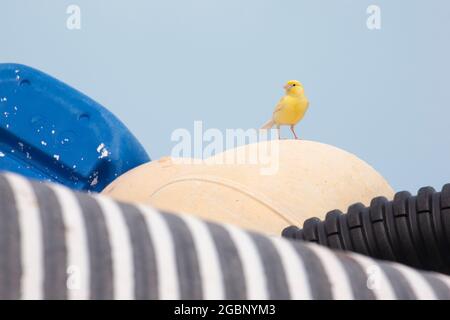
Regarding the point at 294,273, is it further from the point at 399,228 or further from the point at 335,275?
the point at 399,228

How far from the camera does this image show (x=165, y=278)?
0.49 m

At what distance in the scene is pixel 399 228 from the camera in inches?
65.9

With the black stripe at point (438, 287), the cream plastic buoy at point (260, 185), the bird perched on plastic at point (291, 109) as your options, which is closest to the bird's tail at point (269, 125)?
the bird perched on plastic at point (291, 109)

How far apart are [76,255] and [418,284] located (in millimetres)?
223

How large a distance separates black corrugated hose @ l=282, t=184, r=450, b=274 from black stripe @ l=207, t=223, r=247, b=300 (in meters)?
1.18

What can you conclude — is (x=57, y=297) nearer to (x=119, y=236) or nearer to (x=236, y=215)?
(x=119, y=236)

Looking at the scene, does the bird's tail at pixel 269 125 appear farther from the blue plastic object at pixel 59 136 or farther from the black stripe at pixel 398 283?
the black stripe at pixel 398 283

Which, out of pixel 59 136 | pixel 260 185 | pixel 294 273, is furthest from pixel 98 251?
pixel 59 136

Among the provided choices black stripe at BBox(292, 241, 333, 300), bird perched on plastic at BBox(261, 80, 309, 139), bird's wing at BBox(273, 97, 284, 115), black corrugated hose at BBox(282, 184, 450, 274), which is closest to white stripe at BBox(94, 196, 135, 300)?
black stripe at BBox(292, 241, 333, 300)

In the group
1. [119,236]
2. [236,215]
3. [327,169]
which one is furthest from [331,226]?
[119,236]

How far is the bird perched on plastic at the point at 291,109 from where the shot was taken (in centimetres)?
312

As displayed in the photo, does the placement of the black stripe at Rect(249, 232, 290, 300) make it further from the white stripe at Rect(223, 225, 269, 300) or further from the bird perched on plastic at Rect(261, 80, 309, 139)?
the bird perched on plastic at Rect(261, 80, 309, 139)

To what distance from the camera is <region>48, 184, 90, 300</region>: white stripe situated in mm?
476

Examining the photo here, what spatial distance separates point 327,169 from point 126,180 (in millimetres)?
534
